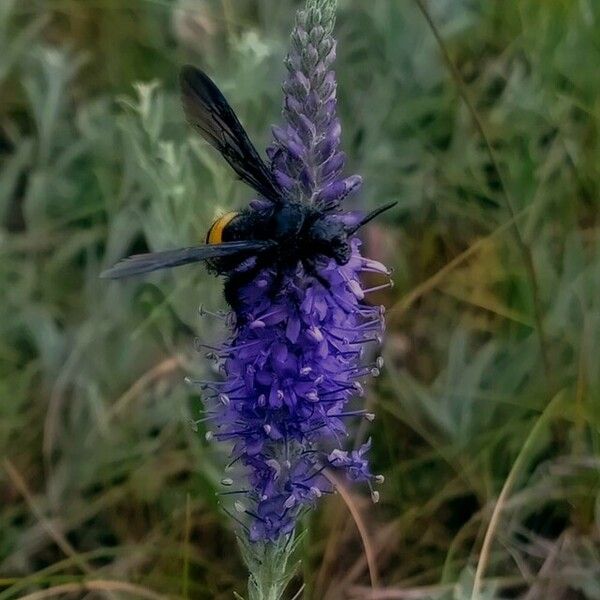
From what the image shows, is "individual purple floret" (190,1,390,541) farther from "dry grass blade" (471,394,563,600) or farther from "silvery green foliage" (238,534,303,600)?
"dry grass blade" (471,394,563,600)

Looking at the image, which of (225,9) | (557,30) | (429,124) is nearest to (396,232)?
(429,124)

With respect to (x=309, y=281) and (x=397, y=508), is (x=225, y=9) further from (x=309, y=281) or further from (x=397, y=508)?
(x=309, y=281)

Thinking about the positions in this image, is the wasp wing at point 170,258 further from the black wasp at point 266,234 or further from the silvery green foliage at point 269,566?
the silvery green foliage at point 269,566

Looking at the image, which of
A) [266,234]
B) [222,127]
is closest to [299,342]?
[266,234]

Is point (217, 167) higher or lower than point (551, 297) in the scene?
higher

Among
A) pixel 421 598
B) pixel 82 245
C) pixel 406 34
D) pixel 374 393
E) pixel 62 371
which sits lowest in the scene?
pixel 421 598

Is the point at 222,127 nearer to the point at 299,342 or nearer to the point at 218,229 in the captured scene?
the point at 218,229
